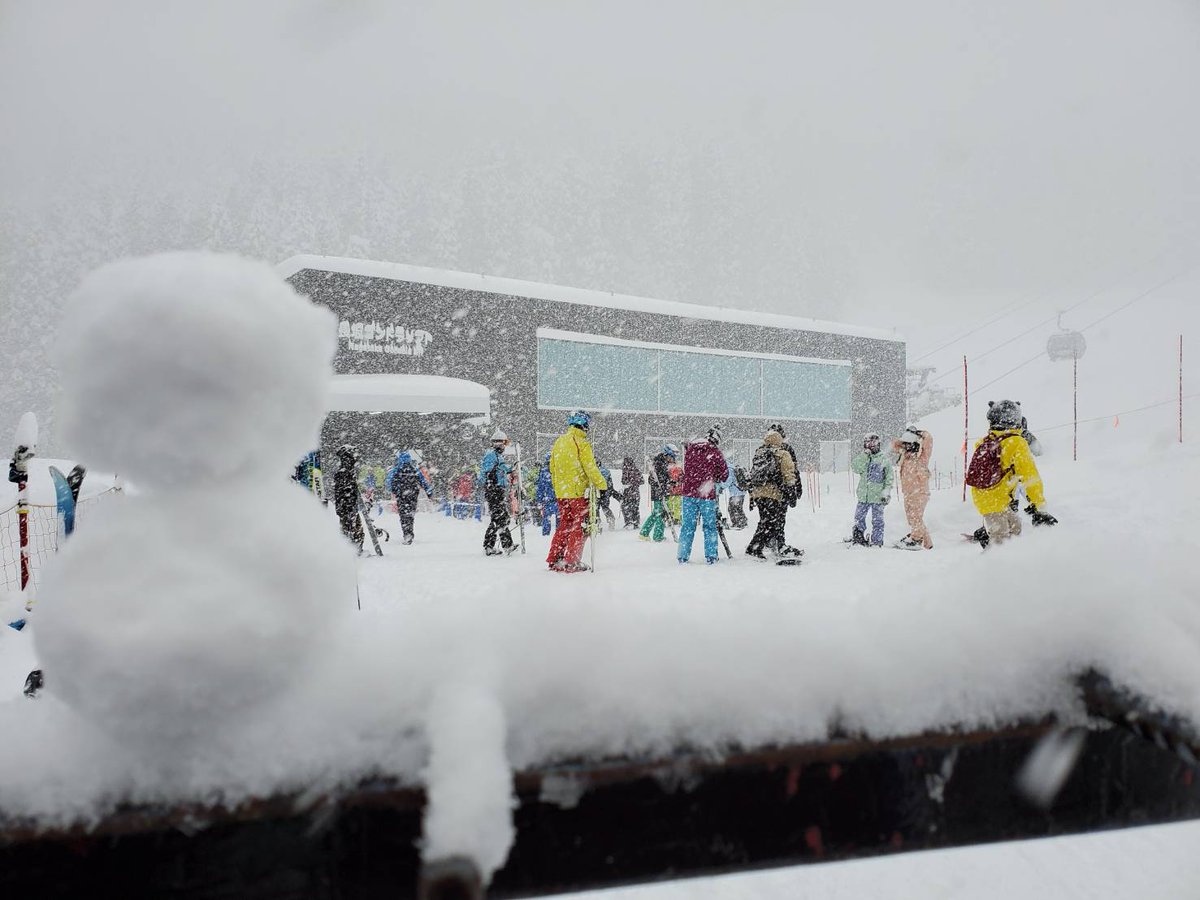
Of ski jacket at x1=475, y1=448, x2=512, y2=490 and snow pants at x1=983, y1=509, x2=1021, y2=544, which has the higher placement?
ski jacket at x1=475, y1=448, x2=512, y2=490

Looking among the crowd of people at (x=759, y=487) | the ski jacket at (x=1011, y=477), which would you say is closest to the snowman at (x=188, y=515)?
the crowd of people at (x=759, y=487)

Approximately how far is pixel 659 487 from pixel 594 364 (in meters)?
14.9

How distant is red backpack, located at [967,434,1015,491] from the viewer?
6.76 meters

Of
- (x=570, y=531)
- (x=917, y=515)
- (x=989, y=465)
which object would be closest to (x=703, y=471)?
(x=570, y=531)

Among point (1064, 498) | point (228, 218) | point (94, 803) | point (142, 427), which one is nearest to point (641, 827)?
point (94, 803)

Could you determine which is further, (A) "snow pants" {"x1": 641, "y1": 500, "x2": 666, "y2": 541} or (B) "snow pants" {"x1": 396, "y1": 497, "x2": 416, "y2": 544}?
(B) "snow pants" {"x1": 396, "y1": 497, "x2": 416, "y2": 544}

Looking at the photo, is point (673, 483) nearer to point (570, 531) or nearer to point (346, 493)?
point (570, 531)

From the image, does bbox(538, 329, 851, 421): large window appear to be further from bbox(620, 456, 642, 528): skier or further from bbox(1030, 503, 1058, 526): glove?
bbox(1030, 503, 1058, 526): glove

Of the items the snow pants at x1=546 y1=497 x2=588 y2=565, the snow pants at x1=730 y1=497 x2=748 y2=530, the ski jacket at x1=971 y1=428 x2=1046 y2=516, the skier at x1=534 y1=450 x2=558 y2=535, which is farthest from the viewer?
the snow pants at x1=730 y1=497 x2=748 y2=530

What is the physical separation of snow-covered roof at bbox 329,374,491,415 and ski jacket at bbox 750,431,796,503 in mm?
15273

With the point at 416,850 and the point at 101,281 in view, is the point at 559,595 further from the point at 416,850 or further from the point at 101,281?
the point at 101,281

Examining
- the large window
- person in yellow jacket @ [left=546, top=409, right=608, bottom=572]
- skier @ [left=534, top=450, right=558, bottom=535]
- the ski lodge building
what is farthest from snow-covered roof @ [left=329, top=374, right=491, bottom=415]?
person in yellow jacket @ [left=546, top=409, right=608, bottom=572]

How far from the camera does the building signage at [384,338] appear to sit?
869 inches

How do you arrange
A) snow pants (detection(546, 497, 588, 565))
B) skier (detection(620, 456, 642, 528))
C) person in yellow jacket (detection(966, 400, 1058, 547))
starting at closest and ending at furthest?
person in yellow jacket (detection(966, 400, 1058, 547))
snow pants (detection(546, 497, 588, 565))
skier (detection(620, 456, 642, 528))
